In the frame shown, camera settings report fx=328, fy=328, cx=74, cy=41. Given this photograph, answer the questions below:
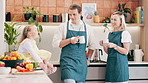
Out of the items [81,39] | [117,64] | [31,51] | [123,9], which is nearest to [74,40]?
[81,39]

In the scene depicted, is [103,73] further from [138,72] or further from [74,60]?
[74,60]

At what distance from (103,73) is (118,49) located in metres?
0.61

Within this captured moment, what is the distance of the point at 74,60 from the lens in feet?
14.4

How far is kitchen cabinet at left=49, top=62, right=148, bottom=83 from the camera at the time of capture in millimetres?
4945

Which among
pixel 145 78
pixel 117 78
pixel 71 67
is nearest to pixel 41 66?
pixel 71 67

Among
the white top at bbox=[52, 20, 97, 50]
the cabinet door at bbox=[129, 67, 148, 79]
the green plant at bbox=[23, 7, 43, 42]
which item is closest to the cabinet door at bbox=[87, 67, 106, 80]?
the cabinet door at bbox=[129, 67, 148, 79]

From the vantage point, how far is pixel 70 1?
5.63 metres

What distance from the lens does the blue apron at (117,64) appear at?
4617 millimetres

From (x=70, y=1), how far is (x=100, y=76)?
1.45 metres

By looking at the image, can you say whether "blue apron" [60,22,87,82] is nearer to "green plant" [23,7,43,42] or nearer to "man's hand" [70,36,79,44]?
"man's hand" [70,36,79,44]

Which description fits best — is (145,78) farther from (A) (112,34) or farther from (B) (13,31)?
(B) (13,31)

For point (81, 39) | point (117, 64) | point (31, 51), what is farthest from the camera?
point (117, 64)

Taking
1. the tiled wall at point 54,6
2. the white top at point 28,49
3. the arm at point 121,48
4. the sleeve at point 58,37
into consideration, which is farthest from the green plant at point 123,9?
the white top at point 28,49

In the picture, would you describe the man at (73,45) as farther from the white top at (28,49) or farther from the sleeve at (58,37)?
the white top at (28,49)
